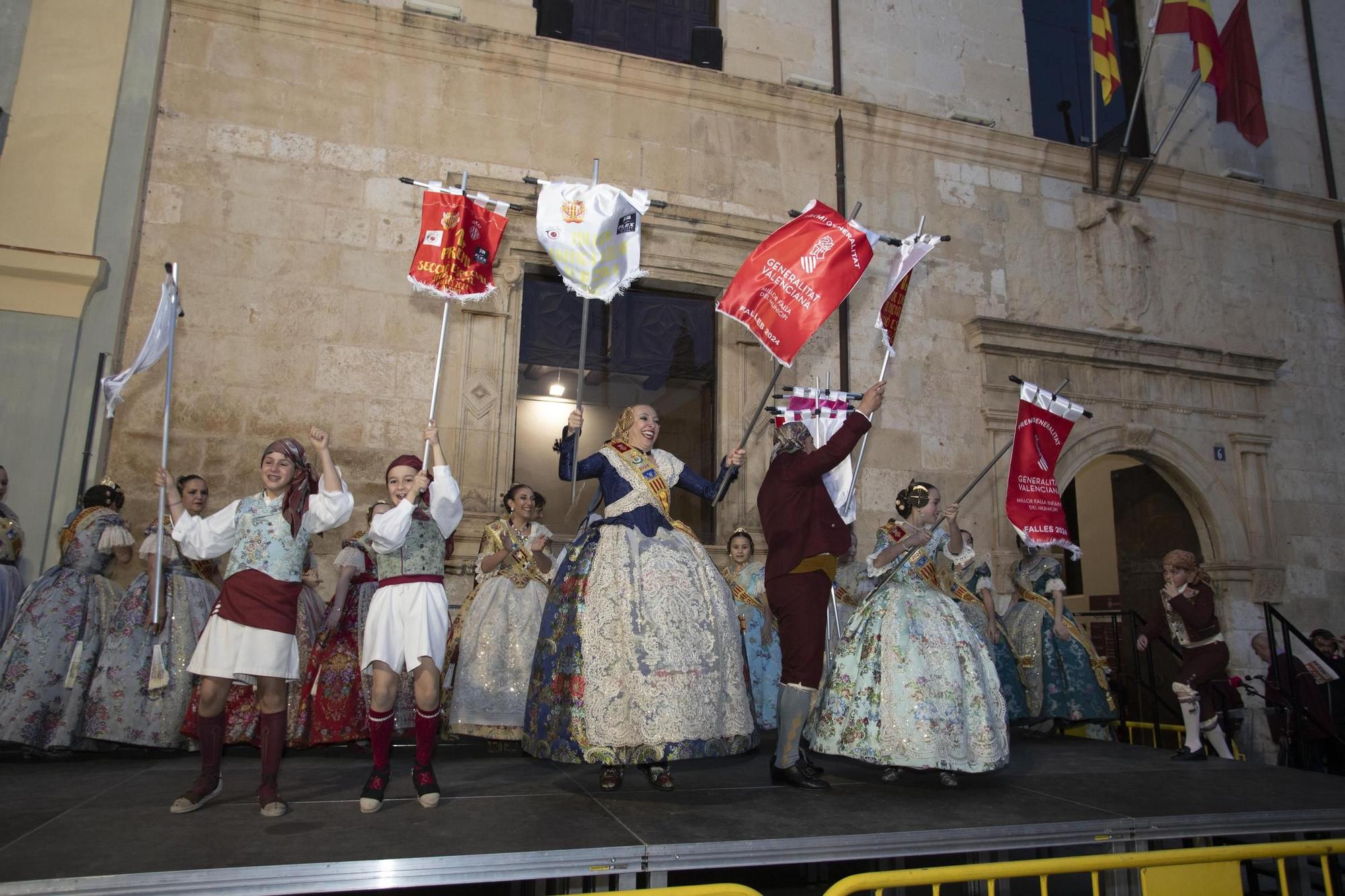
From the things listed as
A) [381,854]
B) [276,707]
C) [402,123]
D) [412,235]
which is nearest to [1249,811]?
[381,854]

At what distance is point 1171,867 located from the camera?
3.48 meters

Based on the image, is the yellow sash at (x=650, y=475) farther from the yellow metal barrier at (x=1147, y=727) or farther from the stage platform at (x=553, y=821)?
the yellow metal barrier at (x=1147, y=727)

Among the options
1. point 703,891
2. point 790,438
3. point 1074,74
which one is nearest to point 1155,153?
point 1074,74

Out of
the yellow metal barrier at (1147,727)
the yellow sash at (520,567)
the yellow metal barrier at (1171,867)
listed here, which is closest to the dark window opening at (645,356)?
the yellow sash at (520,567)

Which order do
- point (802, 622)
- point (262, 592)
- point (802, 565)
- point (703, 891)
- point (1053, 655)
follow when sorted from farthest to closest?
point (1053, 655)
point (802, 565)
point (802, 622)
point (262, 592)
point (703, 891)

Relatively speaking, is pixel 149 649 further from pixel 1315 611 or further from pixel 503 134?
pixel 1315 611

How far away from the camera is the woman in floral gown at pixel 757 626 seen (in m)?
7.84

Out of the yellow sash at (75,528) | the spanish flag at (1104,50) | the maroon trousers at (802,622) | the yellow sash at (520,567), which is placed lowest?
the maroon trousers at (802,622)

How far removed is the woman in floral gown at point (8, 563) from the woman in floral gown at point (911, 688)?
5.21 metres

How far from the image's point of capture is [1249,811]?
451 centimetres

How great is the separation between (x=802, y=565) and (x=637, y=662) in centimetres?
111

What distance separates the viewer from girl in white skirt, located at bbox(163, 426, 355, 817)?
418cm

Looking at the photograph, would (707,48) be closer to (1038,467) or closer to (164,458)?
(1038,467)

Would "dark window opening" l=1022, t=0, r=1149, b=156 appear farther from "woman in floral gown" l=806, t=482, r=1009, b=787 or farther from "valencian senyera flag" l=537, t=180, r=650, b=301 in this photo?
"woman in floral gown" l=806, t=482, r=1009, b=787
